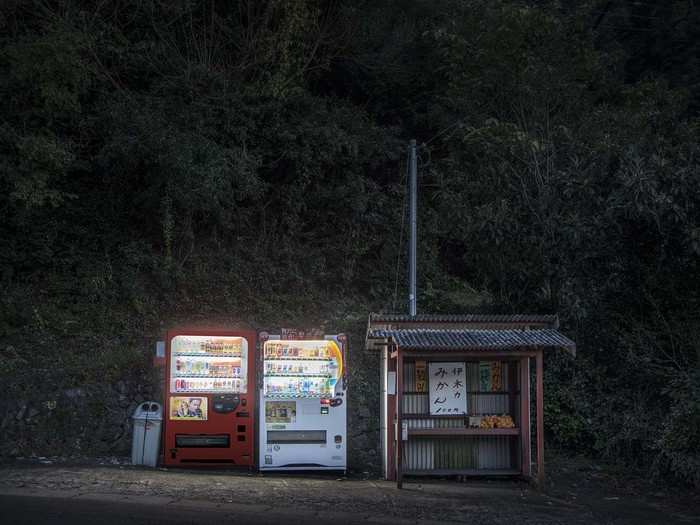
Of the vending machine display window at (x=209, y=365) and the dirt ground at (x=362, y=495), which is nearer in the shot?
the dirt ground at (x=362, y=495)

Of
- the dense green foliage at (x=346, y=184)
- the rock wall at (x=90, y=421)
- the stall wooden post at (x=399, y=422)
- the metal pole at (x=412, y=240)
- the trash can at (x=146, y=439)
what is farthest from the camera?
the metal pole at (x=412, y=240)

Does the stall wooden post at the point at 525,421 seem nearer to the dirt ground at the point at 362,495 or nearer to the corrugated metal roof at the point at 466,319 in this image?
the dirt ground at the point at 362,495

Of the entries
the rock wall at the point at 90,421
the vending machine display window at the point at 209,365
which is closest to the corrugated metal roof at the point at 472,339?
the vending machine display window at the point at 209,365

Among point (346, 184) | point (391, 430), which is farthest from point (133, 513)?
point (346, 184)

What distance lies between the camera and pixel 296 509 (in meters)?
9.52

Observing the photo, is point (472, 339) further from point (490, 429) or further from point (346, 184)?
point (346, 184)

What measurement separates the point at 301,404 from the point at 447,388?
242 cm

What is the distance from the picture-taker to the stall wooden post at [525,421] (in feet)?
40.4

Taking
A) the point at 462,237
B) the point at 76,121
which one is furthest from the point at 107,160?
the point at 462,237

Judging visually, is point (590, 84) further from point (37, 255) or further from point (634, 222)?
point (37, 255)

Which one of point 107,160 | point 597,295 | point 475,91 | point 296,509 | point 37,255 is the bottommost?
point 296,509

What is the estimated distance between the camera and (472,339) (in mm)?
11930

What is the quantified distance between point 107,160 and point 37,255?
3.00 meters

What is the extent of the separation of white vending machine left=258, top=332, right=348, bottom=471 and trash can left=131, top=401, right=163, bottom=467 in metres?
1.88
